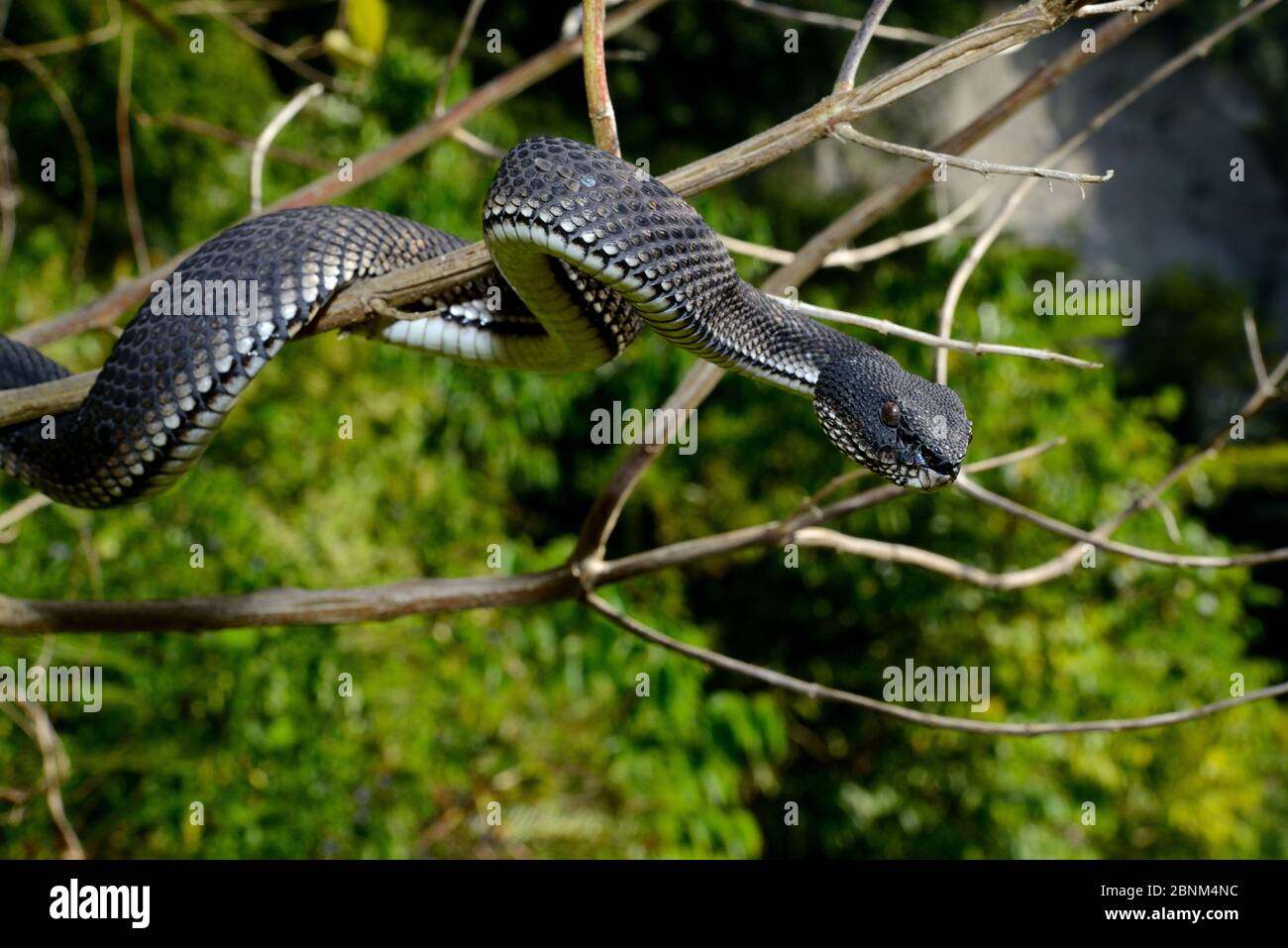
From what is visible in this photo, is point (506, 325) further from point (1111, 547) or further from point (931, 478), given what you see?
point (1111, 547)

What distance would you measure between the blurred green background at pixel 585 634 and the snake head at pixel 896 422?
748mm

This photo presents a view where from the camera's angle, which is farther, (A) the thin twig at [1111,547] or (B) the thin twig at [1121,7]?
(A) the thin twig at [1111,547]

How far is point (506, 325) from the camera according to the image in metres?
2.02

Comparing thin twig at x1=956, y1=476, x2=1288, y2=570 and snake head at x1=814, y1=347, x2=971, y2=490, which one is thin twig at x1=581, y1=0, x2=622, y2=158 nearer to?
snake head at x1=814, y1=347, x2=971, y2=490

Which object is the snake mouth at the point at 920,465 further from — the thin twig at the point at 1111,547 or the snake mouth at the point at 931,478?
the thin twig at the point at 1111,547

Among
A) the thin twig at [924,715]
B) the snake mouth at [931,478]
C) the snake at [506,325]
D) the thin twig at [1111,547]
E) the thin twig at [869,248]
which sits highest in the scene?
the thin twig at [869,248]

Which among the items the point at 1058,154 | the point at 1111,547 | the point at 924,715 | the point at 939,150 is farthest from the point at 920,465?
the point at 1058,154

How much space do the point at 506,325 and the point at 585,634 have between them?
6.84 feet

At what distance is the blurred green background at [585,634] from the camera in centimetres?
368

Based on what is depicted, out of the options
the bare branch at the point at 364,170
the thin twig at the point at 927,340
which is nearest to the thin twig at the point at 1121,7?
the thin twig at the point at 927,340

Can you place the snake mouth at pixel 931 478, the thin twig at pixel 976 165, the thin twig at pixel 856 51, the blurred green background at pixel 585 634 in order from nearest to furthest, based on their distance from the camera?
the thin twig at pixel 976 165 < the thin twig at pixel 856 51 < the snake mouth at pixel 931 478 < the blurred green background at pixel 585 634
